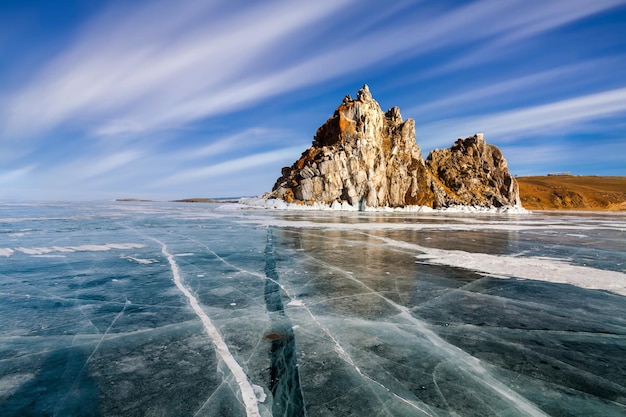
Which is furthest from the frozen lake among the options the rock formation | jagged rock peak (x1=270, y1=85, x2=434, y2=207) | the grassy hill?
the grassy hill

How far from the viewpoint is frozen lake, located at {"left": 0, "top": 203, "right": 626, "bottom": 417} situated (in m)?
3.75

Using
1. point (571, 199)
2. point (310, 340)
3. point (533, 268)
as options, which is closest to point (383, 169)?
point (533, 268)

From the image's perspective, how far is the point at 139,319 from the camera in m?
6.29

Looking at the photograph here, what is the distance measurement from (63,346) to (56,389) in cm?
142

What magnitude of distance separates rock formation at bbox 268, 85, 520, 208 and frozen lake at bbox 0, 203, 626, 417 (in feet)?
234

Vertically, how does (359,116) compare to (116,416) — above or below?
above

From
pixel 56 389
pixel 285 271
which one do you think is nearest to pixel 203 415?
pixel 56 389

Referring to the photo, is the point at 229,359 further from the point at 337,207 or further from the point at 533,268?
the point at 337,207

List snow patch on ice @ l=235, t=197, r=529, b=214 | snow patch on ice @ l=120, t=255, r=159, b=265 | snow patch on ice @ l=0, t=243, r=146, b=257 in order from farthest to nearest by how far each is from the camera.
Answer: snow patch on ice @ l=235, t=197, r=529, b=214
snow patch on ice @ l=0, t=243, r=146, b=257
snow patch on ice @ l=120, t=255, r=159, b=265

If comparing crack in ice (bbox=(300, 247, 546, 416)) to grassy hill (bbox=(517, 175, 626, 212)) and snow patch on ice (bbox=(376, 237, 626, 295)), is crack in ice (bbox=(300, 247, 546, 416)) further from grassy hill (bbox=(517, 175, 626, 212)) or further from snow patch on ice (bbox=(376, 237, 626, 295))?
grassy hill (bbox=(517, 175, 626, 212))

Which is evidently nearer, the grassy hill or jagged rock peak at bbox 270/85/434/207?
jagged rock peak at bbox 270/85/434/207

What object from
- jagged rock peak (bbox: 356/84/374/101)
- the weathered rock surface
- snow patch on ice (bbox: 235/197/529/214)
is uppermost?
jagged rock peak (bbox: 356/84/374/101)

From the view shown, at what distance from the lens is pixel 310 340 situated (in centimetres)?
539

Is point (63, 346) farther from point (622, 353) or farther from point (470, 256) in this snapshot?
point (470, 256)
